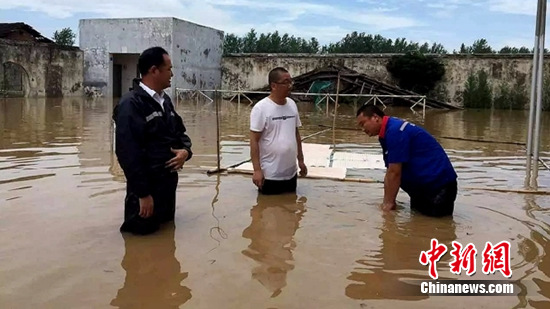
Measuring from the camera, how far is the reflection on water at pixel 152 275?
293 centimetres

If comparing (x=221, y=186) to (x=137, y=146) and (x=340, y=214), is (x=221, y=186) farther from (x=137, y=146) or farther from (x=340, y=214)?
(x=137, y=146)

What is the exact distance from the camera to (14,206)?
4.95 metres

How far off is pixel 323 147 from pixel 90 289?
6.84 metres

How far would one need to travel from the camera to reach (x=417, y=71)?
29.1 m

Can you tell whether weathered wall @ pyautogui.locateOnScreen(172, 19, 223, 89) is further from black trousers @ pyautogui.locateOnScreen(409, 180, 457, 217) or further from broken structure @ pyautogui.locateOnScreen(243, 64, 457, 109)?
black trousers @ pyautogui.locateOnScreen(409, 180, 457, 217)

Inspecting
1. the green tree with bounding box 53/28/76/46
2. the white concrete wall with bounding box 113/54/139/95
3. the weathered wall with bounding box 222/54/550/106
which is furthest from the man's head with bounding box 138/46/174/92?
the green tree with bounding box 53/28/76/46

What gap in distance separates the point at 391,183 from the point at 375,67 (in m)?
27.2

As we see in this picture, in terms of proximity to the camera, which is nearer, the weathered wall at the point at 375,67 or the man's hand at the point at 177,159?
the man's hand at the point at 177,159

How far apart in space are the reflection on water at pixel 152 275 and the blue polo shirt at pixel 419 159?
6.51 ft

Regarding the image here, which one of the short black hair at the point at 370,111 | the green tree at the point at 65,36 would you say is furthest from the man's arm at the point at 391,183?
the green tree at the point at 65,36

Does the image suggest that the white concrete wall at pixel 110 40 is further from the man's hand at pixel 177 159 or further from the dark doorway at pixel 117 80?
the man's hand at pixel 177 159

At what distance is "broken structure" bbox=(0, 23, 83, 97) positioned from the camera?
27.1 m

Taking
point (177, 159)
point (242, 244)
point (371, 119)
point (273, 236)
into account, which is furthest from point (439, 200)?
point (177, 159)
